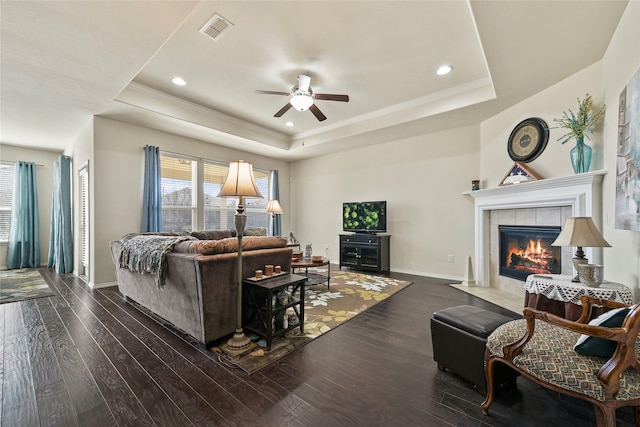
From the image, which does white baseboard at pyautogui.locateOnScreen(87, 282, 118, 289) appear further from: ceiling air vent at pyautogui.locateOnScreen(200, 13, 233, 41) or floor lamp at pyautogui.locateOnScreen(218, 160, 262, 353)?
ceiling air vent at pyautogui.locateOnScreen(200, 13, 233, 41)

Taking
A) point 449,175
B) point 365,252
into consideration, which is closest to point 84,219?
point 365,252

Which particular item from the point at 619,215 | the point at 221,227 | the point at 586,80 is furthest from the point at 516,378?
the point at 221,227

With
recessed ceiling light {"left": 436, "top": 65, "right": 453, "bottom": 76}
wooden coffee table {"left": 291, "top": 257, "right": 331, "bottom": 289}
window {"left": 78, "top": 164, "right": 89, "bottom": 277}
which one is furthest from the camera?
window {"left": 78, "top": 164, "right": 89, "bottom": 277}

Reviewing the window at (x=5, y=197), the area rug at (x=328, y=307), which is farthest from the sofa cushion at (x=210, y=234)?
the window at (x=5, y=197)

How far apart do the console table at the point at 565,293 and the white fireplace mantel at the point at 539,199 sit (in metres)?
0.78

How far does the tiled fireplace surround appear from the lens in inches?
104

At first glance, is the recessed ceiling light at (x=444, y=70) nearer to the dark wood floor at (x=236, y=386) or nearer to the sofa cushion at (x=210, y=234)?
the dark wood floor at (x=236, y=386)

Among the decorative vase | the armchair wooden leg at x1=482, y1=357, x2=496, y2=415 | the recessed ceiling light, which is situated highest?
the recessed ceiling light

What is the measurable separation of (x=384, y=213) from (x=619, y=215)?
11.5 feet

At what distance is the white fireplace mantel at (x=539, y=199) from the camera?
263 centimetres

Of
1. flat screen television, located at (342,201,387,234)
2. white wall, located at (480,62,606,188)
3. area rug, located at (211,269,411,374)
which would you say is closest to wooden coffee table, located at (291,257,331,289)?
area rug, located at (211,269,411,374)

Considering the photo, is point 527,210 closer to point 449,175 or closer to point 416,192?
point 449,175

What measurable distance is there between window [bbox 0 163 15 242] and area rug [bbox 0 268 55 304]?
979 mm

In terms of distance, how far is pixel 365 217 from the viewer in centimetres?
572
